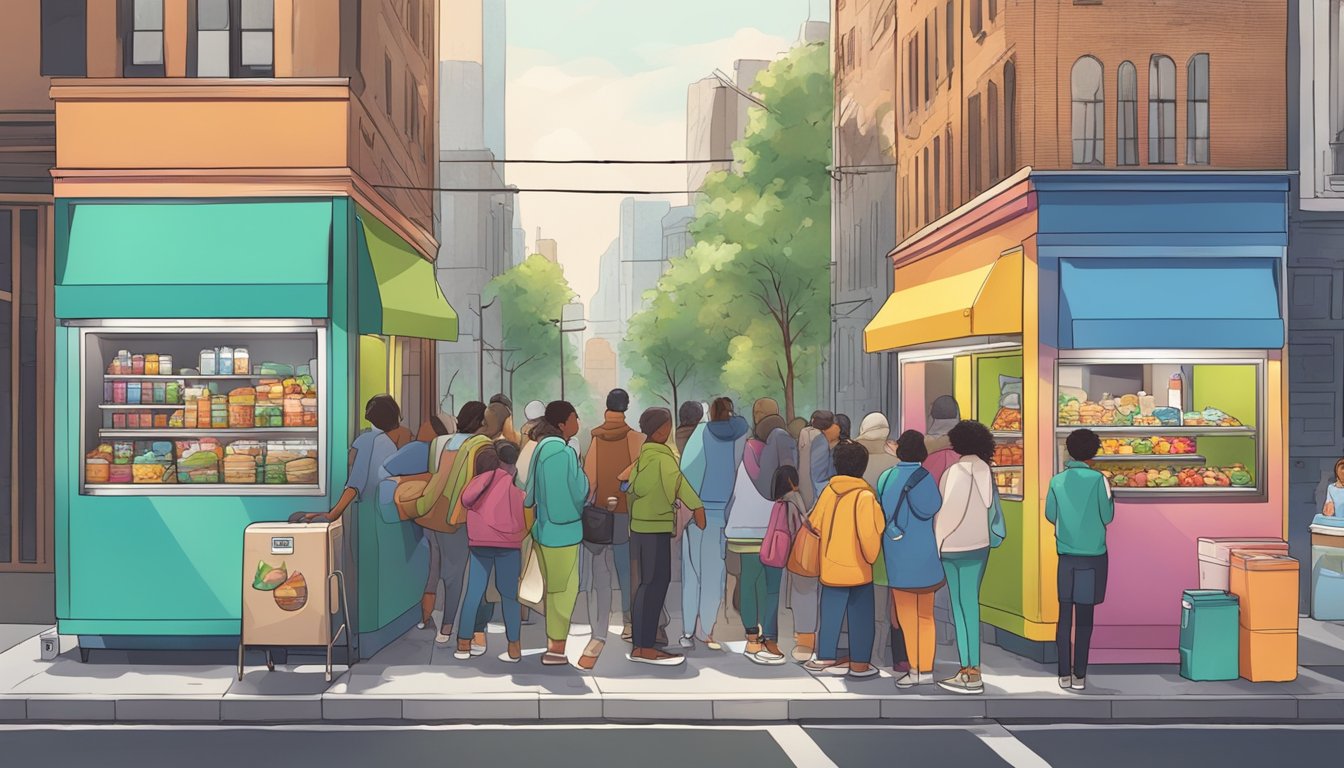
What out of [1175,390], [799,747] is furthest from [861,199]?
[799,747]

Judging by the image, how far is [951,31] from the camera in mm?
16391

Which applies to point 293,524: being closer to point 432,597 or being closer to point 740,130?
point 432,597

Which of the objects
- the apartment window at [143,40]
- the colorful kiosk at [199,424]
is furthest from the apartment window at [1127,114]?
the apartment window at [143,40]

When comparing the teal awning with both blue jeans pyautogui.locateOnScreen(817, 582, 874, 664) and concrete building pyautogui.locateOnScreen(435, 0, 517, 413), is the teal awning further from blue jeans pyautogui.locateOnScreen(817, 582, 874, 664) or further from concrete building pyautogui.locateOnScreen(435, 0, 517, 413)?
concrete building pyautogui.locateOnScreen(435, 0, 517, 413)

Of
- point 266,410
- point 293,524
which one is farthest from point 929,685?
point 266,410

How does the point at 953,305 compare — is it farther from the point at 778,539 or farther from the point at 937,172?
the point at 937,172

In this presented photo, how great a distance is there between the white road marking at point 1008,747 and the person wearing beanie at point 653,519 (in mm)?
2770

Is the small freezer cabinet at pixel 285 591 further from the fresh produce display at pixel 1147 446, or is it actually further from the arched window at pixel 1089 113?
the arched window at pixel 1089 113

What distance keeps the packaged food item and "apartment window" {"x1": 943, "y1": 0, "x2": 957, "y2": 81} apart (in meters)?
9.94

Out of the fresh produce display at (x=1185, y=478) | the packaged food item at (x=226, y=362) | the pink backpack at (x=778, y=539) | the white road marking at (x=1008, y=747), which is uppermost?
the packaged food item at (x=226, y=362)

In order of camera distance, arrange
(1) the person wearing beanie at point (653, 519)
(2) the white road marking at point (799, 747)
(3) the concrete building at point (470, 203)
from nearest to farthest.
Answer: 1. (2) the white road marking at point (799, 747)
2. (1) the person wearing beanie at point (653, 519)
3. (3) the concrete building at point (470, 203)

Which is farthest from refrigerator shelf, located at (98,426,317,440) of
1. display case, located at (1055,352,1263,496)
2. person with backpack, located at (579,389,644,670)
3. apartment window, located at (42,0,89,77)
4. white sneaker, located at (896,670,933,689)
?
display case, located at (1055,352,1263,496)

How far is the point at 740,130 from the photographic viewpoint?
122 metres

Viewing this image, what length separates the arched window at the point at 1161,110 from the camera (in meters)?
12.4
